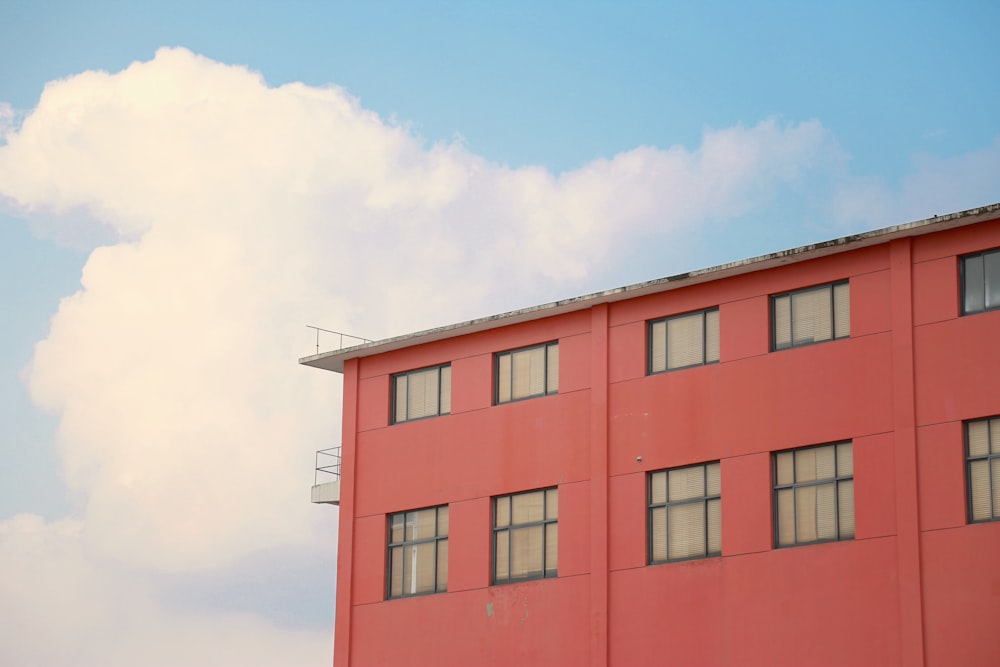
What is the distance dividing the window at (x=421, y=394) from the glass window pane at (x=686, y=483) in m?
5.75

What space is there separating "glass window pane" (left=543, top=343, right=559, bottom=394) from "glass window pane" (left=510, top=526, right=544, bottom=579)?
2.80m

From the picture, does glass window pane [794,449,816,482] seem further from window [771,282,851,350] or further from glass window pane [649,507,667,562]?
glass window pane [649,507,667,562]

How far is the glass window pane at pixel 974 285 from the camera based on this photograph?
2612cm

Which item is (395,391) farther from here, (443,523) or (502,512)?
(502,512)

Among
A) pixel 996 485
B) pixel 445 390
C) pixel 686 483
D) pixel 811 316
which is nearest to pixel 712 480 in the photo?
pixel 686 483

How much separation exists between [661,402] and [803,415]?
3.05 metres

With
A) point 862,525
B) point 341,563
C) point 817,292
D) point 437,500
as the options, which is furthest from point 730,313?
point 341,563

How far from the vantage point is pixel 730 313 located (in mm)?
29000

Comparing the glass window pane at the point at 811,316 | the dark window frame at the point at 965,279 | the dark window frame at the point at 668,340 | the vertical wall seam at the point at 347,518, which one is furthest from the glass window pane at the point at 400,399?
the dark window frame at the point at 965,279

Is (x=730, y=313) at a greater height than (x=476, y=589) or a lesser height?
greater

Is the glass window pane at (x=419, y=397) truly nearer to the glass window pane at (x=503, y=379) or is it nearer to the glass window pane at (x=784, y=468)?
the glass window pane at (x=503, y=379)

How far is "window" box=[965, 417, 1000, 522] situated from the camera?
25.1 metres

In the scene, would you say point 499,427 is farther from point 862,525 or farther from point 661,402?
point 862,525

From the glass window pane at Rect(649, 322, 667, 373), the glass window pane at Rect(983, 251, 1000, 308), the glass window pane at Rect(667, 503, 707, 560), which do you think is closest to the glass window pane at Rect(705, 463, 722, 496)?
the glass window pane at Rect(667, 503, 707, 560)
